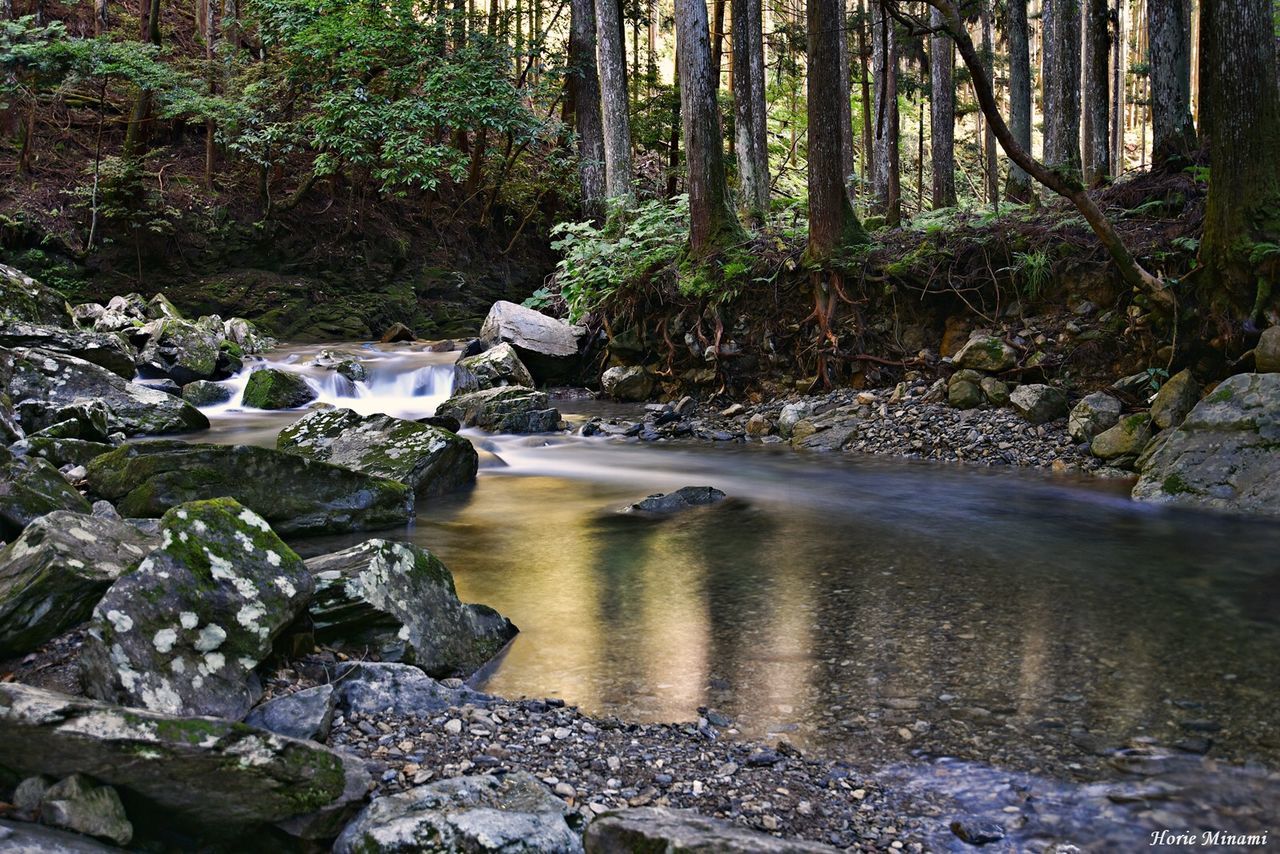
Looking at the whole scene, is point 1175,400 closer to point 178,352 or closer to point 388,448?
point 388,448

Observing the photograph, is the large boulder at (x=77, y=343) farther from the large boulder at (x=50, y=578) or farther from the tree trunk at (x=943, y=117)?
the tree trunk at (x=943, y=117)

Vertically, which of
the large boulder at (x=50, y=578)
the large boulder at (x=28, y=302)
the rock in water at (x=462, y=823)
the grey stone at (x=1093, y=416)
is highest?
the large boulder at (x=28, y=302)

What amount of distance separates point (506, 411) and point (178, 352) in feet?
20.3

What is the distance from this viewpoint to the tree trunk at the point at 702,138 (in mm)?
14898

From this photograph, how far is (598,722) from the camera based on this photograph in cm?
400

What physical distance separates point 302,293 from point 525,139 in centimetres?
639

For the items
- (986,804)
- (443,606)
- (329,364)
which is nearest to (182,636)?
(443,606)

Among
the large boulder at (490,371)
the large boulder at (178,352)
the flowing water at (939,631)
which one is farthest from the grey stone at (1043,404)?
the large boulder at (178,352)

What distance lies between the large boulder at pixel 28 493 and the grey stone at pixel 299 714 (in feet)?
8.95

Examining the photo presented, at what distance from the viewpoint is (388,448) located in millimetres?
9234

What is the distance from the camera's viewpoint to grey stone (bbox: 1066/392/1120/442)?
10.5 meters

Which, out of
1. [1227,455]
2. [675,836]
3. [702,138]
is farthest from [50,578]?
[702,138]

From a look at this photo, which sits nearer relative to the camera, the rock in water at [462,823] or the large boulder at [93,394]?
the rock in water at [462,823]

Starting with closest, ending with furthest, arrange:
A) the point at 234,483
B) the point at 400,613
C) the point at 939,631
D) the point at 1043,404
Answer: the point at 400,613 < the point at 939,631 < the point at 234,483 < the point at 1043,404
